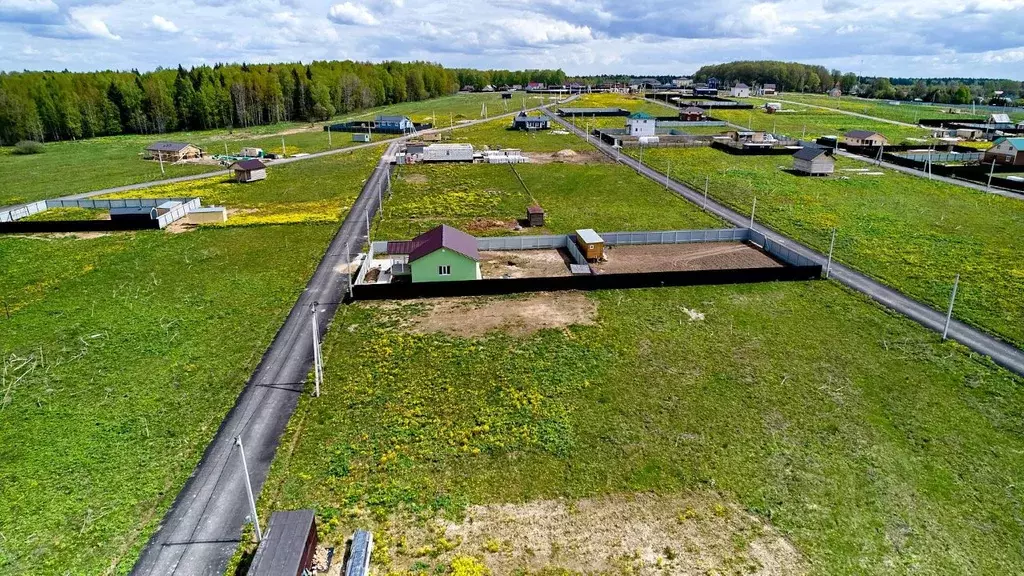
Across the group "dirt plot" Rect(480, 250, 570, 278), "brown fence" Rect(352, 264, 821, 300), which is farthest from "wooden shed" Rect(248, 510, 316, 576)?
Answer: "dirt plot" Rect(480, 250, 570, 278)

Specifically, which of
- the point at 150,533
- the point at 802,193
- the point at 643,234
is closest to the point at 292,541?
the point at 150,533

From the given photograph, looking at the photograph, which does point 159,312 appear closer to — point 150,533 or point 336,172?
point 150,533

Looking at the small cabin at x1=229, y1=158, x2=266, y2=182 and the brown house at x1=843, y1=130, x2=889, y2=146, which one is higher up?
the brown house at x1=843, y1=130, x2=889, y2=146

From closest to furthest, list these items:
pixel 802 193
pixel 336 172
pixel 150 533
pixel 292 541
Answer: pixel 292 541 → pixel 150 533 → pixel 802 193 → pixel 336 172

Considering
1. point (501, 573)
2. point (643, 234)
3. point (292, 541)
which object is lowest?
point (501, 573)

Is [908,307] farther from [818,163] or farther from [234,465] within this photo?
[818,163]

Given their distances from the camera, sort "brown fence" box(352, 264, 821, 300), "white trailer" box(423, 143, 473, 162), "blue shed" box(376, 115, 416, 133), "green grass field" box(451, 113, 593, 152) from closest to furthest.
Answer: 1. "brown fence" box(352, 264, 821, 300)
2. "white trailer" box(423, 143, 473, 162)
3. "green grass field" box(451, 113, 593, 152)
4. "blue shed" box(376, 115, 416, 133)

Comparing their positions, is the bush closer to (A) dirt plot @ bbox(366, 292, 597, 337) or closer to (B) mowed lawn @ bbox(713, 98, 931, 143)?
(A) dirt plot @ bbox(366, 292, 597, 337)
